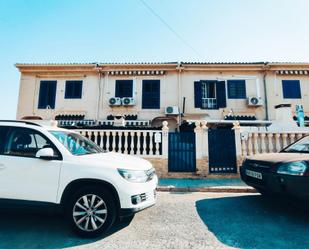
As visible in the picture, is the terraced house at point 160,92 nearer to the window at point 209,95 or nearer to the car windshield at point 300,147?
the window at point 209,95

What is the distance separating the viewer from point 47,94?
48.6 ft

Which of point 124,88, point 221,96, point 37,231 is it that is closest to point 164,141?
point 37,231

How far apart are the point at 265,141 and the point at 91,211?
7.01m

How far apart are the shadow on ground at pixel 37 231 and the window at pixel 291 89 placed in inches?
598

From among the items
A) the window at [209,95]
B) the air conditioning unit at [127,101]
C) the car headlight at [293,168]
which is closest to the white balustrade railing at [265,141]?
the car headlight at [293,168]

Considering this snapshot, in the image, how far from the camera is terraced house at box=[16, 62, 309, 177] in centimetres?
1421

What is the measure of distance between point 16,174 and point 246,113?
46.8 ft

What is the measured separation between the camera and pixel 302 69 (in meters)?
14.3

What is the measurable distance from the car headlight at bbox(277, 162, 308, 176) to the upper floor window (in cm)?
1103

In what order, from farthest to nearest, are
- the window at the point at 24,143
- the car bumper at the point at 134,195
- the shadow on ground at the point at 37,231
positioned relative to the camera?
the window at the point at 24,143 → the car bumper at the point at 134,195 → the shadow on ground at the point at 37,231

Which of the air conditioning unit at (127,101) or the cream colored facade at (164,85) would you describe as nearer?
the air conditioning unit at (127,101)

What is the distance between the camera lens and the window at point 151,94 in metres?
14.5

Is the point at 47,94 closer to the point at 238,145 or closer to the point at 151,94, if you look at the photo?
the point at 151,94

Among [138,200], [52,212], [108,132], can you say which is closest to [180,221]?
A: [138,200]
